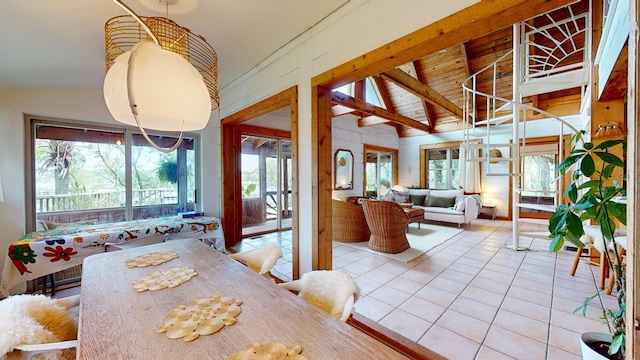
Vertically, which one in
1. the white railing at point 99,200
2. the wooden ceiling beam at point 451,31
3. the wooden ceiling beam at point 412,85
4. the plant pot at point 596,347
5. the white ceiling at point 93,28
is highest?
the wooden ceiling beam at point 412,85

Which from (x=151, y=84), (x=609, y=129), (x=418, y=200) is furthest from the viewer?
(x=418, y=200)

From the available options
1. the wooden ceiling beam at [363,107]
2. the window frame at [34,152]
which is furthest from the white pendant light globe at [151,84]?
the window frame at [34,152]

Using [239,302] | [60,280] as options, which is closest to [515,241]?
[239,302]

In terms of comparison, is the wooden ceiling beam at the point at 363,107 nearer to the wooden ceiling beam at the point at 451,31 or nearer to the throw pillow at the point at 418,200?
the wooden ceiling beam at the point at 451,31

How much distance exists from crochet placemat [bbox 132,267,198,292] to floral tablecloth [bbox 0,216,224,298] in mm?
1651

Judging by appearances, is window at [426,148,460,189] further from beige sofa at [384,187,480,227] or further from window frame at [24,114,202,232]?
window frame at [24,114,202,232]

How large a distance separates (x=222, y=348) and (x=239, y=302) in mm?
288

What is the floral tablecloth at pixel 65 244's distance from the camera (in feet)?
6.90

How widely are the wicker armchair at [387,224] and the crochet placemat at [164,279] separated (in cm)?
267

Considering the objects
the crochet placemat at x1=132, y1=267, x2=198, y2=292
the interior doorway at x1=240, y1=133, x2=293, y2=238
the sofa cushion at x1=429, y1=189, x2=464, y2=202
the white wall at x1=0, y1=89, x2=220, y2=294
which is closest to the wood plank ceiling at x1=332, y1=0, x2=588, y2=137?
the interior doorway at x1=240, y1=133, x2=293, y2=238

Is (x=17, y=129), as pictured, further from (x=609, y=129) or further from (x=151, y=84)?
(x=609, y=129)

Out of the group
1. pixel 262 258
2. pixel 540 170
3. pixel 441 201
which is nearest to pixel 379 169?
pixel 441 201

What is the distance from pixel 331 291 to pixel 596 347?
58.8 inches

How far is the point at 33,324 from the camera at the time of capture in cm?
88
